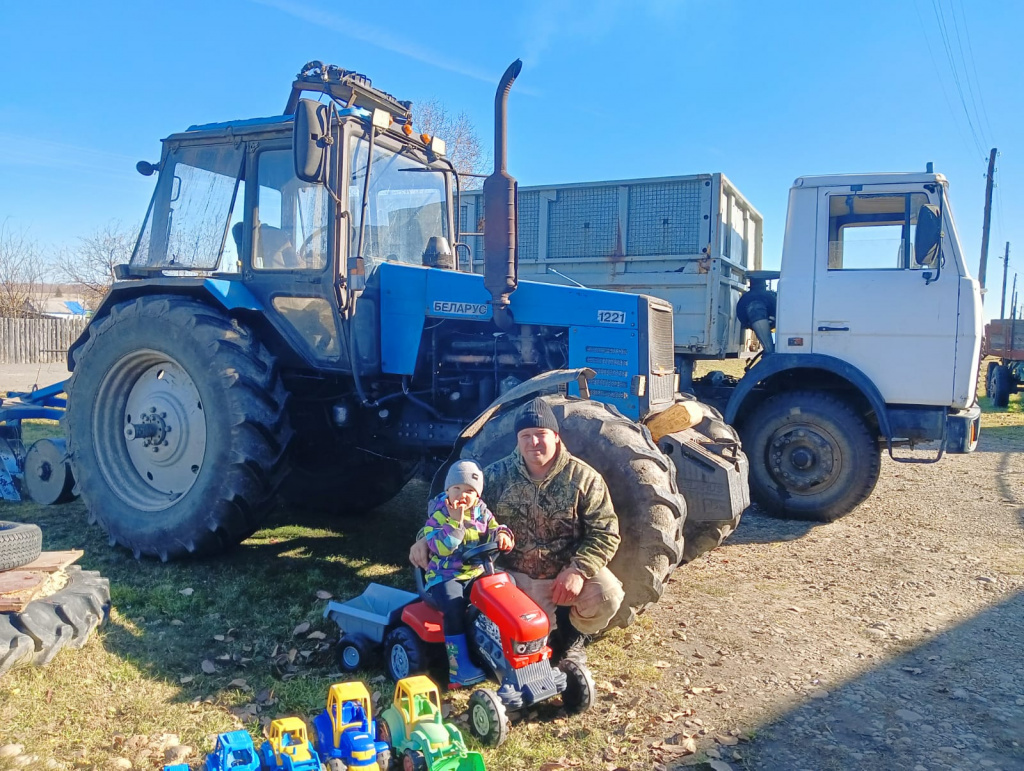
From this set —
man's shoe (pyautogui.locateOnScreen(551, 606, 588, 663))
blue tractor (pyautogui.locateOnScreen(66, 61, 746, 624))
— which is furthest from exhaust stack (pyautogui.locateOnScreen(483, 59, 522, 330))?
man's shoe (pyautogui.locateOnScreen(551, 606, 588, 663))

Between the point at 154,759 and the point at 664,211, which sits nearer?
the point at 154,759

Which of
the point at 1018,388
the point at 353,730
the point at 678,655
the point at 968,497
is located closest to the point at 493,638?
the point at 353,730

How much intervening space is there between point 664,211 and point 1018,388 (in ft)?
47.1

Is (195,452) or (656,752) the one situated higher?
(195,452)

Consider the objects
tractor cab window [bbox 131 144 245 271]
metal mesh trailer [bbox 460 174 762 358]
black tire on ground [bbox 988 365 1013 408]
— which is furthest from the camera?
black tire on ground [bbox 988 365 1013 408]

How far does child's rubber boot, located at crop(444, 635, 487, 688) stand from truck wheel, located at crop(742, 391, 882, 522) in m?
4.39

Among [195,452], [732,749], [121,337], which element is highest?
[121,337]

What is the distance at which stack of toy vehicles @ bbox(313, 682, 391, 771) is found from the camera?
101 inches

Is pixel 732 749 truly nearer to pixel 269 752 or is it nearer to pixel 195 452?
pixel 269 752

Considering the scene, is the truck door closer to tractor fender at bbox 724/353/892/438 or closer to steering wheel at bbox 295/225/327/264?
tractor fender at bbox 724/353/892/438

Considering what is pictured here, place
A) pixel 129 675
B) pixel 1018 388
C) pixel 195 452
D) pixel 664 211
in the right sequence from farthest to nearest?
pixel 1018 388, pixel 664 211, pixel 195 452, pixel 129 675

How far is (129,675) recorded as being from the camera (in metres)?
3.35

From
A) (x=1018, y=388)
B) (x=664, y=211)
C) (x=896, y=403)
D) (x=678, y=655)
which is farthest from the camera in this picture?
(x=1018, y=388)

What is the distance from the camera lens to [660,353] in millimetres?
4922
